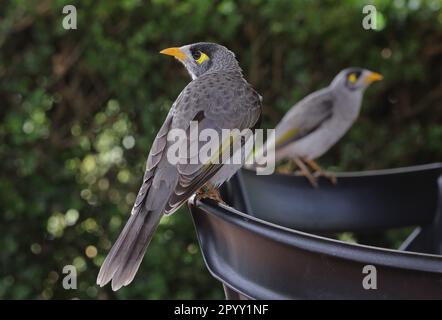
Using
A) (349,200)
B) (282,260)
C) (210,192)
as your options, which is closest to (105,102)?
(349,200)

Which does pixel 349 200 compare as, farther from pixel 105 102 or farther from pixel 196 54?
pixel 105 102

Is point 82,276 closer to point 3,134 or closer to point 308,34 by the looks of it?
point 3,134

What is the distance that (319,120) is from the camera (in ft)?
11.7

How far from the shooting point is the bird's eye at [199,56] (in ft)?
5.85

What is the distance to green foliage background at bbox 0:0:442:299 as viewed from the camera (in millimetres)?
3605

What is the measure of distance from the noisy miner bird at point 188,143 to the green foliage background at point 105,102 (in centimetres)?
178

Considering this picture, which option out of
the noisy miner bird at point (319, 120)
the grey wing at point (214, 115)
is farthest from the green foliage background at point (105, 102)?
the grey wing at point (214, 115)

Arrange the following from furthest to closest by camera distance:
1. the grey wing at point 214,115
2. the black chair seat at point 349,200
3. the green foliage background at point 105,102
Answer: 1. the green foliage background at point 105,102
2. the black chair seat at point 349,200
3. the grey wing at point 214,115

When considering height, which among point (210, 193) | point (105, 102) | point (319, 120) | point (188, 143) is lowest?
point (210, 193)

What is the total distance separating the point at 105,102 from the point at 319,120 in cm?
106

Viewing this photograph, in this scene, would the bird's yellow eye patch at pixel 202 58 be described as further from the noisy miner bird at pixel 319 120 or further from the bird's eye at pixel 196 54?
the noisy miner bird at pixel 319 120

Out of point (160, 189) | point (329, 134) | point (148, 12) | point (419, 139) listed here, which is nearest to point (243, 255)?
point (160, 189)

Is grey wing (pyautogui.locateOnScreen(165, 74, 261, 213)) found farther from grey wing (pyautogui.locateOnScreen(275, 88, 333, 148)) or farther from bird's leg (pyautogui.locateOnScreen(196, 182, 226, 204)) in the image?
grey wing (pyautogui.locateOnScreen(275, 88, 333, 148))

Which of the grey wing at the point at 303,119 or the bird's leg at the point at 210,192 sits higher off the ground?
the grey wing at the point at 303,119
